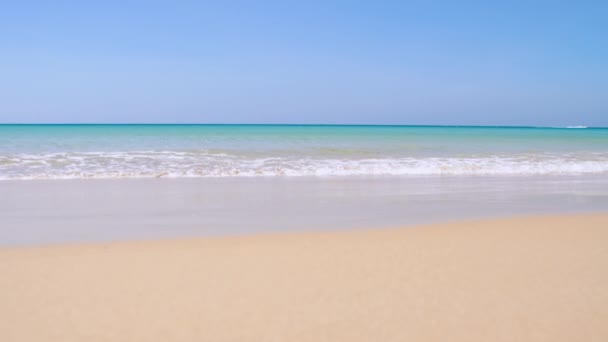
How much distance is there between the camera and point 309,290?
448cm

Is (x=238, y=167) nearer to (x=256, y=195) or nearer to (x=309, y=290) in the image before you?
(x=256, y=195)

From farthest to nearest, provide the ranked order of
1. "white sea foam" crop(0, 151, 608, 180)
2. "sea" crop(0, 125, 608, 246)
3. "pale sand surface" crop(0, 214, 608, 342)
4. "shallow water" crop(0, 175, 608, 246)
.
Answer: "white sea foam" crop(0, 151, 608, 180) → "sea" crop(0, 125, 608, 246) → "shallow water" crop(0, 175, 608, 246) → "pale sand surface" crop(0, 214, 608, 342)

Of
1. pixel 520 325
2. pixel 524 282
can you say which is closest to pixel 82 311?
pixel 520 325

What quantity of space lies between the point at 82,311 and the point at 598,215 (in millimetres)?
8236

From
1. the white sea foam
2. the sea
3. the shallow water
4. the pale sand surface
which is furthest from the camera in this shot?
the white sea foam

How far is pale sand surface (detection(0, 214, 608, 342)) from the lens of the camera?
12.2 feet

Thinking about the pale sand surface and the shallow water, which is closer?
the pale sand surface

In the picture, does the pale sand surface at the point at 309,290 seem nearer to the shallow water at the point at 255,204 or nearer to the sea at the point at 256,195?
the shallow water at the point at 255,204

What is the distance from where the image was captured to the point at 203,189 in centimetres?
1184

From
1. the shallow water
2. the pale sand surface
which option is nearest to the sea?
the shallow water

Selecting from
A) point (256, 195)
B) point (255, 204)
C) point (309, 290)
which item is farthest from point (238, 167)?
point (309, 290)

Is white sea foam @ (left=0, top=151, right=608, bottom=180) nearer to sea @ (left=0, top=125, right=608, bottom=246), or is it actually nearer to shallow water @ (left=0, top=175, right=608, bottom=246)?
sea @ (left=0, top=125, right=608, bottom=246)

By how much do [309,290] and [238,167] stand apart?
12496 millimetres

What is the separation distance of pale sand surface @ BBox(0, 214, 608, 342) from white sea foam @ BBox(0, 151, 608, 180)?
9.01 m
